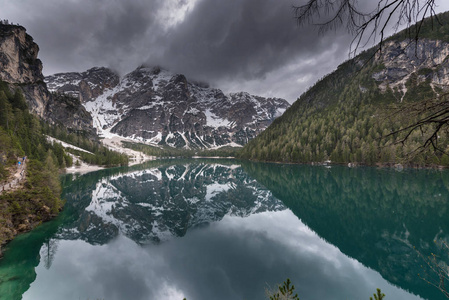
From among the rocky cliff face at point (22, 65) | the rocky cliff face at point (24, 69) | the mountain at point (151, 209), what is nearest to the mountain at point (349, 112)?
the mountain at point (151, 209)

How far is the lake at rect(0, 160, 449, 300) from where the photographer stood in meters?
12.5

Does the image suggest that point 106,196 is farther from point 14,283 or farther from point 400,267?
point 400,267

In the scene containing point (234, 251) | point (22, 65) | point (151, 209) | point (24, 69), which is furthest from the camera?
point (24, 69)

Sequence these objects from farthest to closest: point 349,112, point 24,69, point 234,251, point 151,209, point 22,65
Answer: point 24,69
point 22,65
point 349,112
point 151,209
point 234,251

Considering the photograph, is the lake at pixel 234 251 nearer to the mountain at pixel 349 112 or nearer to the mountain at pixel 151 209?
the mountain at pixel 151 209

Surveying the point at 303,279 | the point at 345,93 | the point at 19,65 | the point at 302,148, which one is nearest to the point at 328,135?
the point at 302,148

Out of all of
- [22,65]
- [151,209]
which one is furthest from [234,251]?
[22,65]

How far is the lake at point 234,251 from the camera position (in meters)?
12.5

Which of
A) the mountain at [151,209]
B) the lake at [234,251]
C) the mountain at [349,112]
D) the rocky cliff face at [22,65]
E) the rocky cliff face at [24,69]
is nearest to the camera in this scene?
the lake at [234,251]

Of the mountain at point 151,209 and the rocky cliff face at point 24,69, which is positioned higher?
the rocky cliff face at point 24,69

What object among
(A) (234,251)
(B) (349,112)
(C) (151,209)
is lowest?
(C) (151,209)

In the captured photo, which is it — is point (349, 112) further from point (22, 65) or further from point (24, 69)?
point (24, 69)

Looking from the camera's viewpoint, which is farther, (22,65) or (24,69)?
A: (24,69)

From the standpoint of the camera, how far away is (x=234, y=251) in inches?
660
